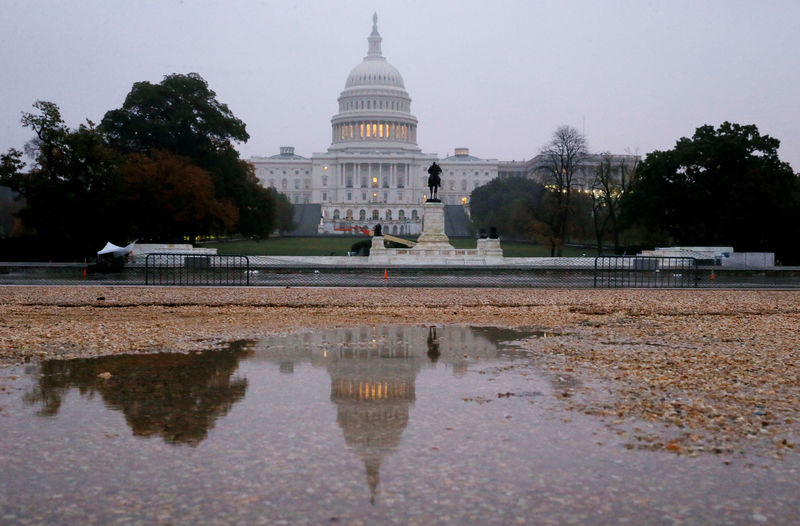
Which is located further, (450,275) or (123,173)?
(123,173)

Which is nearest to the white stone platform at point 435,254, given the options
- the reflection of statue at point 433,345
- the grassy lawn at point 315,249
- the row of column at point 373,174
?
the grassy lawn at point 315,249

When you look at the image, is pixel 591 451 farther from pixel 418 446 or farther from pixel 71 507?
pixel 71 507

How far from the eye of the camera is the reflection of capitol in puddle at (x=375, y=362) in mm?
7988

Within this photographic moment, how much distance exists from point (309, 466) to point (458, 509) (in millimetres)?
1535

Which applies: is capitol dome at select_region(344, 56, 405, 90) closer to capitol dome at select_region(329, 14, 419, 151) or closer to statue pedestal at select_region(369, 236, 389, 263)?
capitol dome at select_region(329, 14, 419, 151)

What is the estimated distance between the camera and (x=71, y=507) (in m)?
5.91

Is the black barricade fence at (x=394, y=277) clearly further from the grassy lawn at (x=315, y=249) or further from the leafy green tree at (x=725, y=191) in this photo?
the grassy lawn at (x=315, y=249)

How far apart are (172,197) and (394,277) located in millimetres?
19908

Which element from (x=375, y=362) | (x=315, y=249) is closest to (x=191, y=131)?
(x=315, y=249)

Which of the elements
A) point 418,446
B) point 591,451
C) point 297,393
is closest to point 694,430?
point 591,451

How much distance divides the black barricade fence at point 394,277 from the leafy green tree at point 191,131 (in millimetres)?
16565

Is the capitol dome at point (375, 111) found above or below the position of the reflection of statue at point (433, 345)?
above

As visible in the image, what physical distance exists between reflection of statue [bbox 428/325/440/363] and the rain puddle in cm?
162

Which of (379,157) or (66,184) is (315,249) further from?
(379,157)
